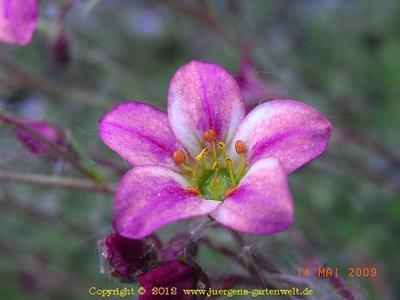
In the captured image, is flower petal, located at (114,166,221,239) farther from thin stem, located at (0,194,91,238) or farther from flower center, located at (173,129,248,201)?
thin stem, located at (0,194,91,238)

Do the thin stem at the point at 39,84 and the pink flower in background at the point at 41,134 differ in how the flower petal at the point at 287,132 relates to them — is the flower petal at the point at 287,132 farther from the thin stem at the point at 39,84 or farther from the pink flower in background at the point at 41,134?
the thin stem at the point at 39,84

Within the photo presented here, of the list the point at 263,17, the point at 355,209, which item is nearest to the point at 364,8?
the point at 263,17

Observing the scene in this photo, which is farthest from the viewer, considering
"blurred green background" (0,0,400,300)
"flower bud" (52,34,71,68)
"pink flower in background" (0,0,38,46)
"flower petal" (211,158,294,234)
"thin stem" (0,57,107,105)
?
"blurred green background" (0,0,400,300)

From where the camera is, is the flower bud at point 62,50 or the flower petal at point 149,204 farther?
the flower bud at point 62,50

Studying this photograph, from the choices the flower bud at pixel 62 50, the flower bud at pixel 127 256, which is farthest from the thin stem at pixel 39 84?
the flower bud at pixel 127 256

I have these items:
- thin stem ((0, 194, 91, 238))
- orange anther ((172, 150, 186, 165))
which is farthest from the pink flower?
thin stem ((0, 194, 91, 238))

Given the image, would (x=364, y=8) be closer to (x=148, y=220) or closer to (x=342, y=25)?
(x=342, y=25)
